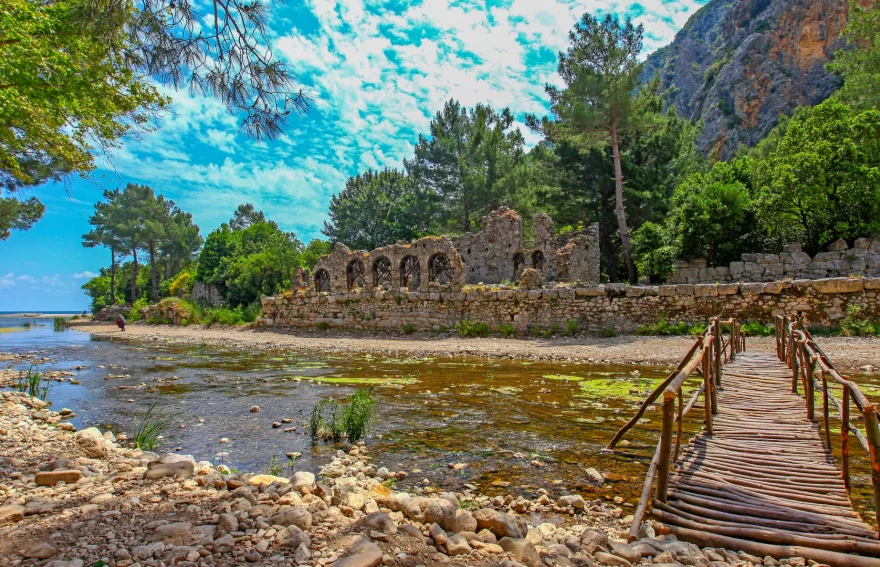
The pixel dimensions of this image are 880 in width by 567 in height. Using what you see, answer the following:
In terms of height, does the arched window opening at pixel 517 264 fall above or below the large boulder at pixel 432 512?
above

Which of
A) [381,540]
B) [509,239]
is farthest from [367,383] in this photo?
[509,239]

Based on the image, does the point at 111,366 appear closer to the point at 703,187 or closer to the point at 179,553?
the point at 179,553

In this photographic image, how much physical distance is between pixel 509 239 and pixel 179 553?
910 inches

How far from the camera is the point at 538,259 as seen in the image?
24000mm

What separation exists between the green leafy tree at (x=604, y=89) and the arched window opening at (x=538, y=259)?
12.9ft

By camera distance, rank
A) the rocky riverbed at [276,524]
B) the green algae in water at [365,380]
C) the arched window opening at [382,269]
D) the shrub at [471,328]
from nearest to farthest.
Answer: the rocky riverbed at [276,524] < the green algae in water at [365,380] < the shrub at [471,328] < the arched window opening at [382,269]

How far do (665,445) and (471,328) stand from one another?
1531 cm

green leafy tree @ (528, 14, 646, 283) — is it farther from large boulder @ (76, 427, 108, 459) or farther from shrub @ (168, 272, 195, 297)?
shrub @ (168, 272, 195, 297)

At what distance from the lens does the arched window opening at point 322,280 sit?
85.7 ft

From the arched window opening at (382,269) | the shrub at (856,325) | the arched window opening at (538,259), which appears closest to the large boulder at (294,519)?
the shrub at (856,325)

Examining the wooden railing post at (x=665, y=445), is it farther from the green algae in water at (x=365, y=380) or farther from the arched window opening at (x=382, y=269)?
the arched window opening at (x=382, y=269)

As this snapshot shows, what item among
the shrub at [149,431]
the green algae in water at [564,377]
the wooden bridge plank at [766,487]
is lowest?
the green algae in water at [564,377]

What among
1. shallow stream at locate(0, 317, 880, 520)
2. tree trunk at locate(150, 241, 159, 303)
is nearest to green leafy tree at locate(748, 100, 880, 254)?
shallow stream at locate(0, 317, 880, 520)

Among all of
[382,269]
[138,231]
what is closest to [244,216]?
[138,231]
